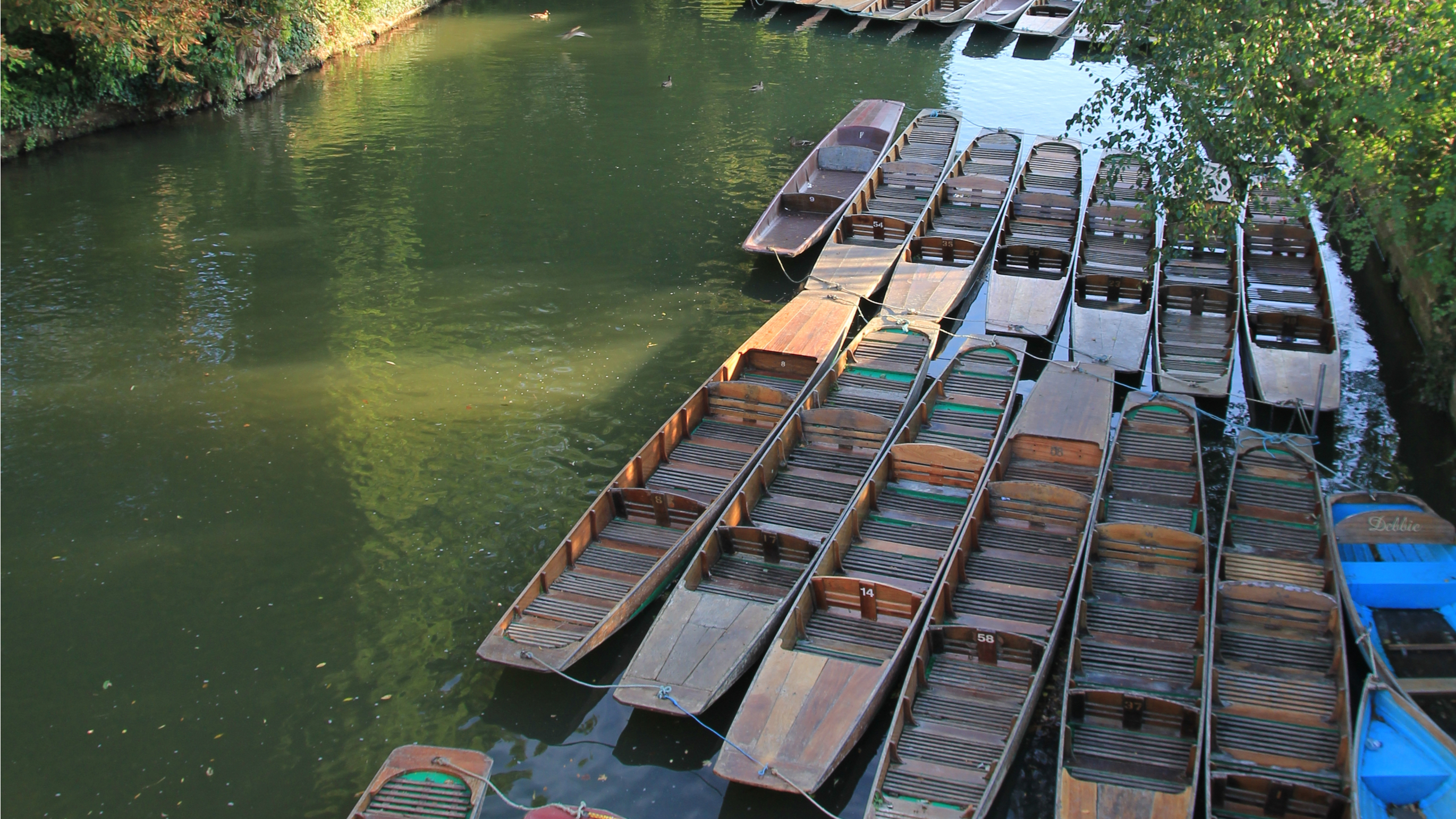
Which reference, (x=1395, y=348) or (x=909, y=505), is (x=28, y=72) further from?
(x=1395, y=348)

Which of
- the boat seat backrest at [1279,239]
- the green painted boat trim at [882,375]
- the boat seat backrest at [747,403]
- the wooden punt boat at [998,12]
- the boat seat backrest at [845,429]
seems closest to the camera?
the boat seat backrest at [845,429]

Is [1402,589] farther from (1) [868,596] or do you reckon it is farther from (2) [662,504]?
(2) [662,504]

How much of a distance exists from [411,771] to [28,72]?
20.4 metres

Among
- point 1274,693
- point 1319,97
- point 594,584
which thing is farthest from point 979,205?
point 1274,693

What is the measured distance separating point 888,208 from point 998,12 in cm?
1536

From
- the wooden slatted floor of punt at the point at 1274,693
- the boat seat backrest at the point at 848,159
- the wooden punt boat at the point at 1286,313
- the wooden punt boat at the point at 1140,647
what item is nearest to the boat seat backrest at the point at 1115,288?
the wooden punt boat at the point at 1286,313

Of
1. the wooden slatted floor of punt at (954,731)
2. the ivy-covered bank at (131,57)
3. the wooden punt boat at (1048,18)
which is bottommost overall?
the wooden slatted floor of punt at (954,731)

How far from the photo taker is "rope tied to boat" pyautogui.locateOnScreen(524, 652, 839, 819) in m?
7.73

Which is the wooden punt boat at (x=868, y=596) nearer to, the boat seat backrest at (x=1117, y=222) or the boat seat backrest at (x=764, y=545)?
the boat seat backrest at (x=764, y=545)

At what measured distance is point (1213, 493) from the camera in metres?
11.6

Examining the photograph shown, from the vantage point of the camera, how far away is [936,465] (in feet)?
36.8

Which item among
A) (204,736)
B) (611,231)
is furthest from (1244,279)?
(204,736)

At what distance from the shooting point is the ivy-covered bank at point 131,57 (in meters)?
20.3

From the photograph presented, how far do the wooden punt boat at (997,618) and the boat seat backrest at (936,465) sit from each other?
0.84 ft
